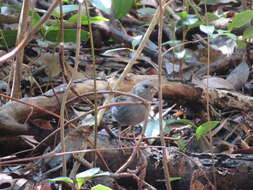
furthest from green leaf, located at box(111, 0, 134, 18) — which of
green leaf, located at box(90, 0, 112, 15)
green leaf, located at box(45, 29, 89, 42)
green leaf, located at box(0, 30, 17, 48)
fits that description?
green leaf, located at box(90, 0, 112, 15)

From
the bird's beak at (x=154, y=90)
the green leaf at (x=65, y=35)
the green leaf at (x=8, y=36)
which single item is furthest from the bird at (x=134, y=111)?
the green leaf at (x=8, y=36)

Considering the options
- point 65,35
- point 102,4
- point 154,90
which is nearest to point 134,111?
point 154,90

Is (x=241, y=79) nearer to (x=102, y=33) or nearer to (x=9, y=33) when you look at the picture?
(x=102, y=33)

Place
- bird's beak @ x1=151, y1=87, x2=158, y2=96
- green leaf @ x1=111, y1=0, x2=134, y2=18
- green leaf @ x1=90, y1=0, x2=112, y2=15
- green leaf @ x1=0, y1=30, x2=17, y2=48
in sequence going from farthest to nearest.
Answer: bird's beak @ x1=151, y1=87, x2=158, y2=96 → green leaf @ x1=0, y1=30, x2=17, y2=48 → green leaf @ x1=111, y1=0, x2=134, y2=18 → green leaf @ x1=90, y1=0, x2=112, y2=15

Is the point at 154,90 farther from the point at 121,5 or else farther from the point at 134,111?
the point at 121,5

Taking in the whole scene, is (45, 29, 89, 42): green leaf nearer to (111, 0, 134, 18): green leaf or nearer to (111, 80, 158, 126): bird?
(111, 0, 134, 18): green leaf

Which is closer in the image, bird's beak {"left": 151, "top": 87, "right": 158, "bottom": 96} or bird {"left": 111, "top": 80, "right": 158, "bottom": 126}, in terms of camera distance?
bird {"left": 111, "top": 80, "right": 158, "bottom": 126}

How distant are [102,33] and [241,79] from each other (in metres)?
1.67

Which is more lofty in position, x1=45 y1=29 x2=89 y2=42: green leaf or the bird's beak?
x1=45 y1=29 x2=89 y2=42: green leaf

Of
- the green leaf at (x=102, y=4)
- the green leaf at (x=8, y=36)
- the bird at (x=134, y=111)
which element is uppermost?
the green leaf at (x=102, y=4)

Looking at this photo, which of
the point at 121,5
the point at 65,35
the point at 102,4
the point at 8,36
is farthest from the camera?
the point at 8,36

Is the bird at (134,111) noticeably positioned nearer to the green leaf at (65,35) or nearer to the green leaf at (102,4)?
the green leaf at (65,35)

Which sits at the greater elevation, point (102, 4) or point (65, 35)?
point (102, 4)

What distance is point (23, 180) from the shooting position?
2.35 metres
